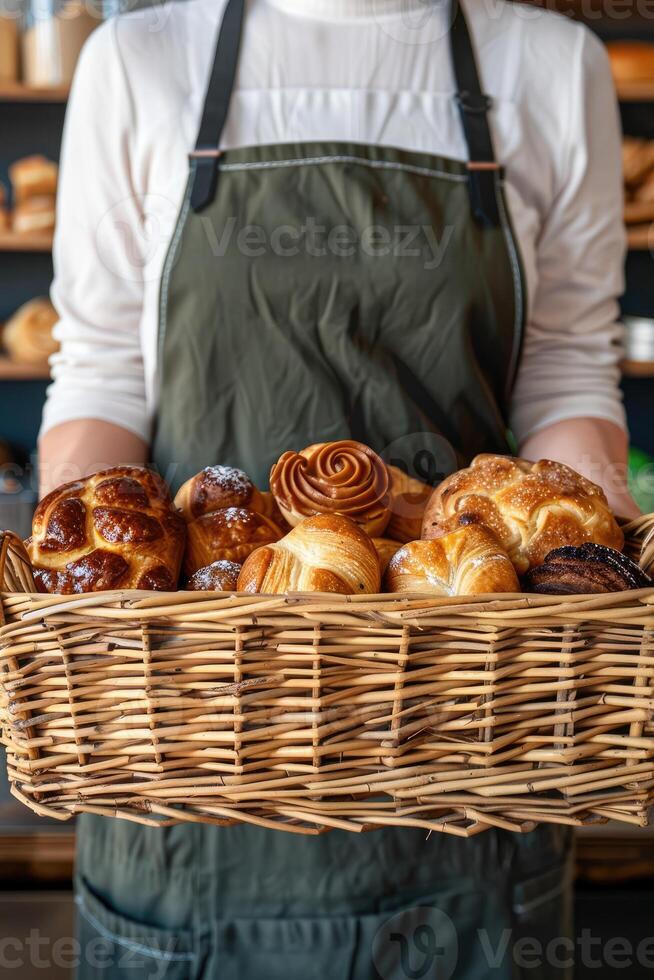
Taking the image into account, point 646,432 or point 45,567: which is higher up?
point 45,567

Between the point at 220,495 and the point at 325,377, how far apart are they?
1.20 ft

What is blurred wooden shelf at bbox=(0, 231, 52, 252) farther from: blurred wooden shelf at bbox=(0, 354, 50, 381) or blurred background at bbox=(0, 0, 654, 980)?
blurred wooden shelf at bbox=(0, 354, 50, 381)

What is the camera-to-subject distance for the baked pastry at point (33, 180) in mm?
2963

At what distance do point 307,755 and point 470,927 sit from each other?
1.85ft

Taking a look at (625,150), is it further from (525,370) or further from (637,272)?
(525,370)

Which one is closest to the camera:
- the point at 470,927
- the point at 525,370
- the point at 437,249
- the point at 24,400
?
the point at 470,927

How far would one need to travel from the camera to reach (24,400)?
128 inches

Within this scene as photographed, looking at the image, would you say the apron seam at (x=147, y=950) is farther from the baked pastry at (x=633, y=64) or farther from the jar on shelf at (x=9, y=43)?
the baked pastry at (x=633, y=64)

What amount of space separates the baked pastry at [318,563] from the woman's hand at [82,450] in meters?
0.45

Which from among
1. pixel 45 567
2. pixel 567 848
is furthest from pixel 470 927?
pixel 45 567

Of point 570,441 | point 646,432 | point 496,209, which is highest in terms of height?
point 496,209

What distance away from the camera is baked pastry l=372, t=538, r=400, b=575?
82 centimetres

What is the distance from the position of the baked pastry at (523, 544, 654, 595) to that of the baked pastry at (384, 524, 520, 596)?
25 mm

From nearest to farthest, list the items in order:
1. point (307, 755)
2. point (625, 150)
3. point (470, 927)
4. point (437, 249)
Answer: point (307, 755) → point (470, 927) → point (437, 249) → point (625, 150)
